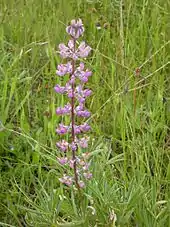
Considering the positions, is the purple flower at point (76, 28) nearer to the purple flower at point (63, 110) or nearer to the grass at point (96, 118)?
the purple flower at point (63, 110)

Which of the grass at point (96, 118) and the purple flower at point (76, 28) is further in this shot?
the grass at point (96, 118)

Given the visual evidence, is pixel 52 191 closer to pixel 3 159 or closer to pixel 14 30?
pixel 3 159

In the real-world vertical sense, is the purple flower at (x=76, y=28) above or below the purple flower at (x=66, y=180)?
above

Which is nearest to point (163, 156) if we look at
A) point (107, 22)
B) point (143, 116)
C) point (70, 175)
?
point (143, 116)

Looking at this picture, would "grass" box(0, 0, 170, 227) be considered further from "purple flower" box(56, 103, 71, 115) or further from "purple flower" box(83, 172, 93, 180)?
"purple flower" box(56, 103, 71, 115)

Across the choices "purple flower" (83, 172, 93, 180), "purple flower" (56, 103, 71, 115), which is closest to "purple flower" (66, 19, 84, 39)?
"purple flower" (56, 103, 71, 115)

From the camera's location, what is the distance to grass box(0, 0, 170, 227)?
1725 millimetres

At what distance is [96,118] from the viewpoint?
2400 mm

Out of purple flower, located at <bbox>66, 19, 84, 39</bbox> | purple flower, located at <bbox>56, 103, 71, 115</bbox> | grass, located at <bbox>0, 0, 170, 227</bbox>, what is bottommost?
grass, located at <bbox>0, 0, 170, 227</bbox>

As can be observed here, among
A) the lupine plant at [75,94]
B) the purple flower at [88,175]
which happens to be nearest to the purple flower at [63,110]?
the lupine plant at [75,94]

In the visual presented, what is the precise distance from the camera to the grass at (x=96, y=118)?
1.72 metres

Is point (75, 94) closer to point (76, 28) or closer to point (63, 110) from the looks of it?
point (63, 110)

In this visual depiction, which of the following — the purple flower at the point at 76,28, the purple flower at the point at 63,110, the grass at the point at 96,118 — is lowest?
the grass at the point at 96,118

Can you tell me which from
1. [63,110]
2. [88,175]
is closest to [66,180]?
[88,175]
